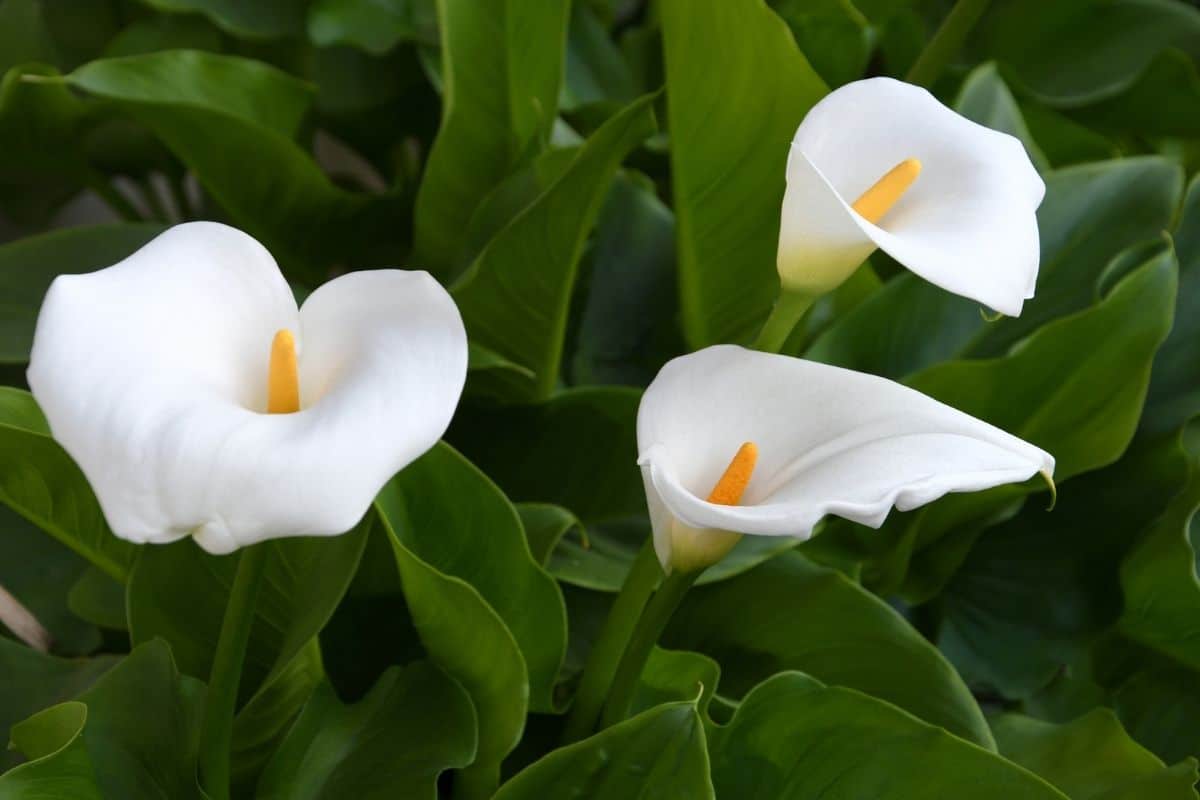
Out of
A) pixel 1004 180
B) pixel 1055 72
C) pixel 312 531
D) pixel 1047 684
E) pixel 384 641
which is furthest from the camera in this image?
pixel 1055 72

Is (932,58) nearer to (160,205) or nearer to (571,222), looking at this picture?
(571,222)

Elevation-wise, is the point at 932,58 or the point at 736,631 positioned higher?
the point at 932,58

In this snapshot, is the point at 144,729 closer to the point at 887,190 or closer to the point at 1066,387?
the point at 887,190

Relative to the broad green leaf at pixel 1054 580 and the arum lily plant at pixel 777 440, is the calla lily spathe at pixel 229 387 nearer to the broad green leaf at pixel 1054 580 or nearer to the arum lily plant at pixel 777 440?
the arum lily plant at pixel 777 440

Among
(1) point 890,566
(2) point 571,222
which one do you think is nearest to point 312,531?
(2) point 571,222

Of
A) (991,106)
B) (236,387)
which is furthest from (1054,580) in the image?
(236,387)

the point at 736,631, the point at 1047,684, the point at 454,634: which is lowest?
the point at 1047,684

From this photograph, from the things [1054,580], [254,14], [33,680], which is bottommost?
[1054,580]
